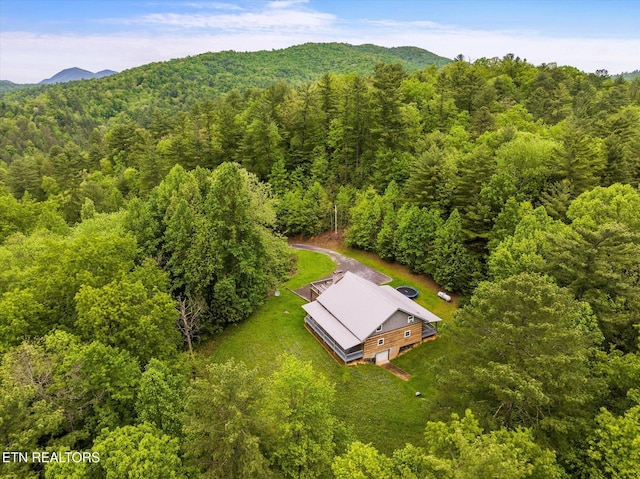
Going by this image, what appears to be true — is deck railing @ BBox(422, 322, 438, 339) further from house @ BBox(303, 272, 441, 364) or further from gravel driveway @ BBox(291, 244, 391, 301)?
gravel driveway @ BBox(291, 244, 391, 301)

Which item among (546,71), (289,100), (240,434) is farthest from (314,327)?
(546,71)

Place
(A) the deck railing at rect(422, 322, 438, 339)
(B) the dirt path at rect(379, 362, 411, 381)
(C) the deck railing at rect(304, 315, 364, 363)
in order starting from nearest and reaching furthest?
(B) the dirt path at rect(379, 362, 411, 381) < (C) the deck railing at rect(304, 315, 364, 363) < (A) the deck railing at rect(422, 322, 438, 339)

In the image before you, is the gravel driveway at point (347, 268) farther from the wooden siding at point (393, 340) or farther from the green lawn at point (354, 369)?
the wooden siding at point (393, 340)

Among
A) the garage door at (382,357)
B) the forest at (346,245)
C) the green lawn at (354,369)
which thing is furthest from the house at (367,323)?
the forest at (346,245)

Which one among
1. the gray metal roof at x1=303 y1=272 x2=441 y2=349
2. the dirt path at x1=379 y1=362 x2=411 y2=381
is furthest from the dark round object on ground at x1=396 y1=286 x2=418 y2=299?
the dirt path at x1=379 y1=362 x2=411 y2=381

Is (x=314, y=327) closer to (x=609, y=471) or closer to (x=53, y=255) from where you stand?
(x=53, y=255)

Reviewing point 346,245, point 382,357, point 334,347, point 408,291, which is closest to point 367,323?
point 382,357
